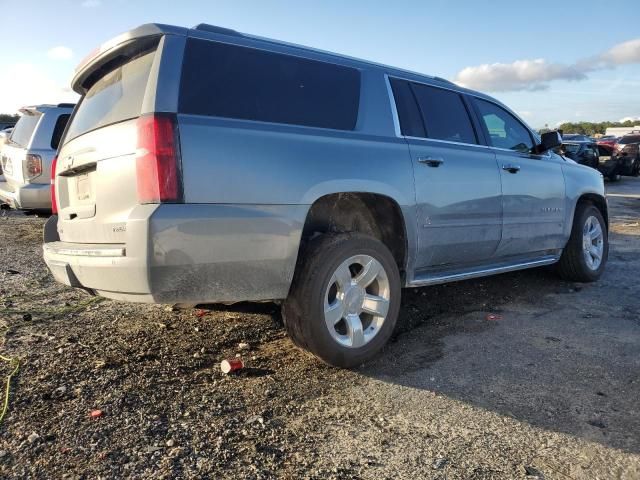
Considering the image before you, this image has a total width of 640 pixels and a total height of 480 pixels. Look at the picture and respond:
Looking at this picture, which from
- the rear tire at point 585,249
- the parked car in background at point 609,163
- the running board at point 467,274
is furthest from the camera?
the parked car in background at point 609,163

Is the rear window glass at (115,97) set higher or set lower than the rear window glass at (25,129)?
lower

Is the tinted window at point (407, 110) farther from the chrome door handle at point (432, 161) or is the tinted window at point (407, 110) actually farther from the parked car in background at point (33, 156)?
the parked car in background at point (33, 156)

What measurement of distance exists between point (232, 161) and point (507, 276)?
426 centimetres

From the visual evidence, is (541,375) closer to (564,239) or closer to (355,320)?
(355,320)

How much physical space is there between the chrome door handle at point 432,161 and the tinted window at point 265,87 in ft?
2.01

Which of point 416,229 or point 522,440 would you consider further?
point 416,229

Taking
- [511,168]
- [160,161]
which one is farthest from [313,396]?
[511,168]

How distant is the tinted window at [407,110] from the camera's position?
4.08 meters

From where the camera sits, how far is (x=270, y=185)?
10.0 feet

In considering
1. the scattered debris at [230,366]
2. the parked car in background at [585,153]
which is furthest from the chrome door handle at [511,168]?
the parked car in background at [585,153]

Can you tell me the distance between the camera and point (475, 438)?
105 inches

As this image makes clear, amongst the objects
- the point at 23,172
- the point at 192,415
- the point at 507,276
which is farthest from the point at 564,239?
the point at 23,172

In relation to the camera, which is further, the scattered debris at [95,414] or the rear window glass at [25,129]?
the rear window glass at [25,129]

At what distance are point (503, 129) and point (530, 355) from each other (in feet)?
7.76
